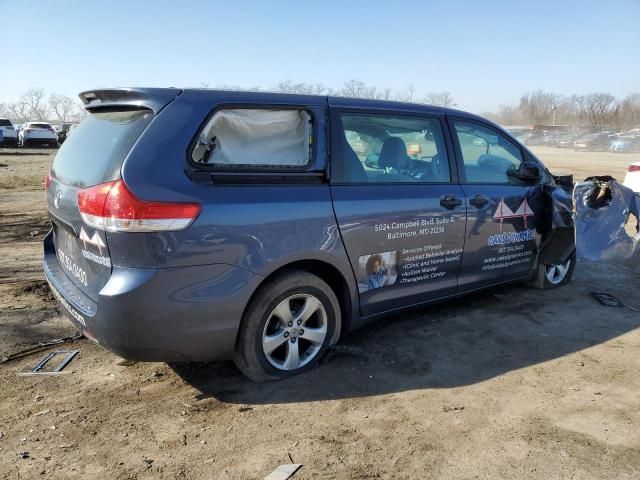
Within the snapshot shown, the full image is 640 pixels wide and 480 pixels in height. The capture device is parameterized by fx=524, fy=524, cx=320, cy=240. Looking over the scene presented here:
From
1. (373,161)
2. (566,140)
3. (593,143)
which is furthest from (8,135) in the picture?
(566,140)

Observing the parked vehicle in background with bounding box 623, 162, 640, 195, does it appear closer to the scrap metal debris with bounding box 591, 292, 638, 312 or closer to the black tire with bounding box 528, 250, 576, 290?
the black tire with bounding box 528, 250, 576, 290

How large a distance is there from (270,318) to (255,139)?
110 centimetres

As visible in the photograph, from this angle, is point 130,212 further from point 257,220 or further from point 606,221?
point 606,221

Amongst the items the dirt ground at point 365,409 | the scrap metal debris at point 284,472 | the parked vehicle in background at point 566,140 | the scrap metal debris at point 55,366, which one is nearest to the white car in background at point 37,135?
the dirt ground at point 365,409

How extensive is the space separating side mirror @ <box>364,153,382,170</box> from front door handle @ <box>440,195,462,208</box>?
569 mm

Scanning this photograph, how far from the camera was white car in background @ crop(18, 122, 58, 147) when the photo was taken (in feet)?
107

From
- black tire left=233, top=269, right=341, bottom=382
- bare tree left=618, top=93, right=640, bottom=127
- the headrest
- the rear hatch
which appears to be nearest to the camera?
the rear hatch

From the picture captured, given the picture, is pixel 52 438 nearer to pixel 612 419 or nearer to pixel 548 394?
pixel 548 394

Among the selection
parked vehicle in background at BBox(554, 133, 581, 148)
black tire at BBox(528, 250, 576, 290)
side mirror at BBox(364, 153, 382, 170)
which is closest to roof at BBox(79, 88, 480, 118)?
side mirror at BBox(364, 153, 382, 170)

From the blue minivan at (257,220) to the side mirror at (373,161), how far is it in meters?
0.01

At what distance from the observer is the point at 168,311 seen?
2.75 meters

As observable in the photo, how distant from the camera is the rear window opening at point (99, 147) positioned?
9.30 ft

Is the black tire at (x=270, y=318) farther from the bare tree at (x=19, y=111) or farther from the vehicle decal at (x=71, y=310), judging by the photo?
the bare tree at (x=19, y=111)

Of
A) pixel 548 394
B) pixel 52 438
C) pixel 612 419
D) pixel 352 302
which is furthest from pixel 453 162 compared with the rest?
pixel 52 438
